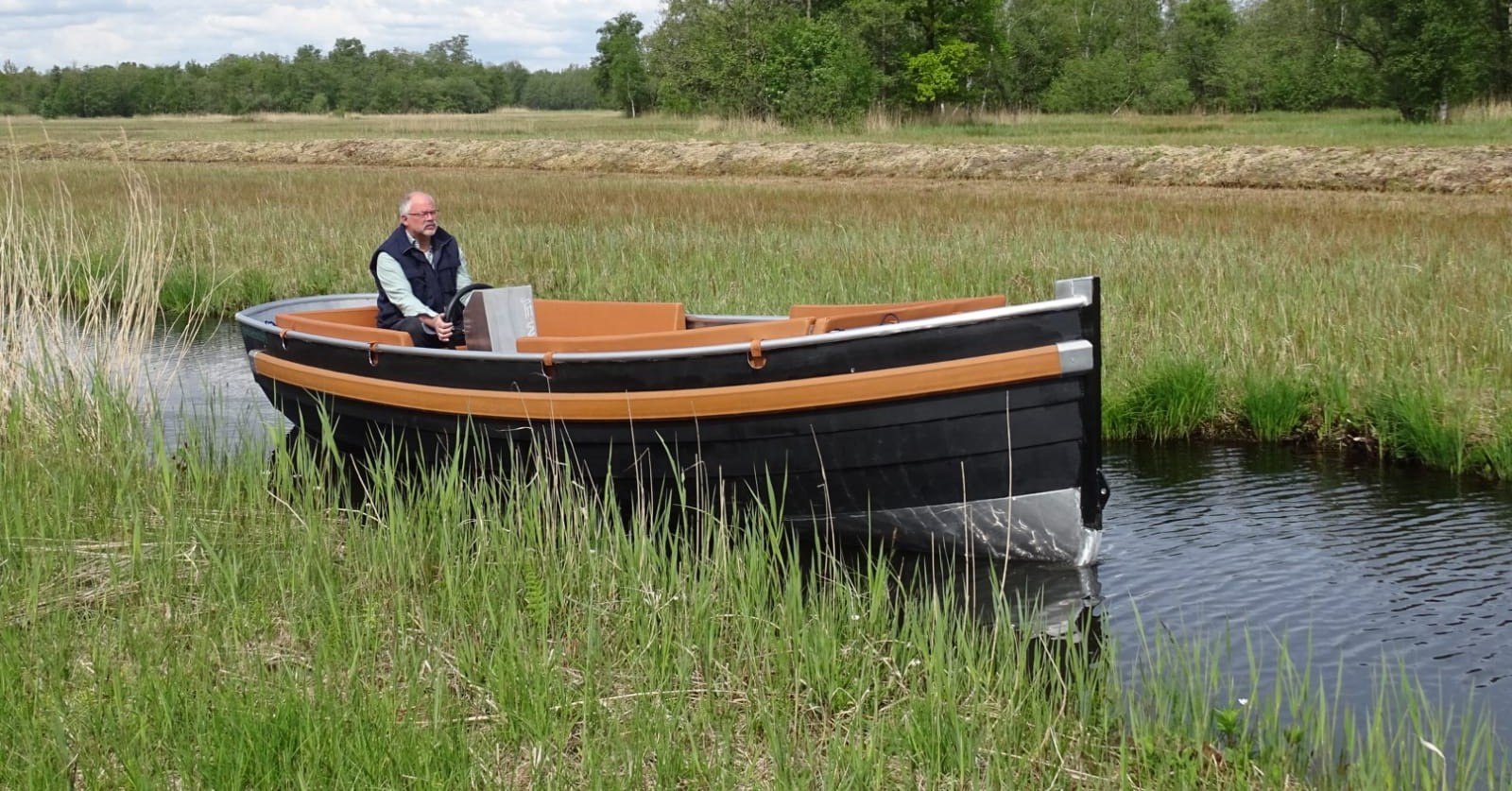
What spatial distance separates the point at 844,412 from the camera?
6.76 m

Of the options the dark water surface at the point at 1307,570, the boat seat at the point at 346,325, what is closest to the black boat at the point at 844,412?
the boat seat at the point at 346,325

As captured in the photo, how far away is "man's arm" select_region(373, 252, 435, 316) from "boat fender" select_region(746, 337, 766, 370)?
2586 mm

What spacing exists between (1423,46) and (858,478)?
36684 mm

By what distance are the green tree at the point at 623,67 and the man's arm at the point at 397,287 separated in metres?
72.1

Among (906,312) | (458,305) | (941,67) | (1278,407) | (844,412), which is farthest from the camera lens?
(941,67)

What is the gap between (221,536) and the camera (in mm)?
5898

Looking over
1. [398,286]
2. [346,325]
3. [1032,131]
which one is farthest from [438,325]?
[1032,131]

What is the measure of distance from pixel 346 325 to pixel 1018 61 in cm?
6314

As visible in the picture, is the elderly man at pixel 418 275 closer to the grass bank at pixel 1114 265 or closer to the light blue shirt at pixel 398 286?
the light blue shirt at pixel 398 286

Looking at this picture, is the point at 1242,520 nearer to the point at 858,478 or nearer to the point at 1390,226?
the point at 858,478

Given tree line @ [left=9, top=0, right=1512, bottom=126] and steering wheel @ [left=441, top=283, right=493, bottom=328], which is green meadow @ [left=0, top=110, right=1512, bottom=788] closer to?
A: steering wheel @ [left=441, top=283, right=493, bottom=328]

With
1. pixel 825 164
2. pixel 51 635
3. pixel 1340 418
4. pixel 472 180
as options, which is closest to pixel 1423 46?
pixel 825 164

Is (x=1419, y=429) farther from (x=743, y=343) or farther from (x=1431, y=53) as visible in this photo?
(x=1431, y=53)

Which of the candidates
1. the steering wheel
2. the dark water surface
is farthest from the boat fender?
the steering wheel
